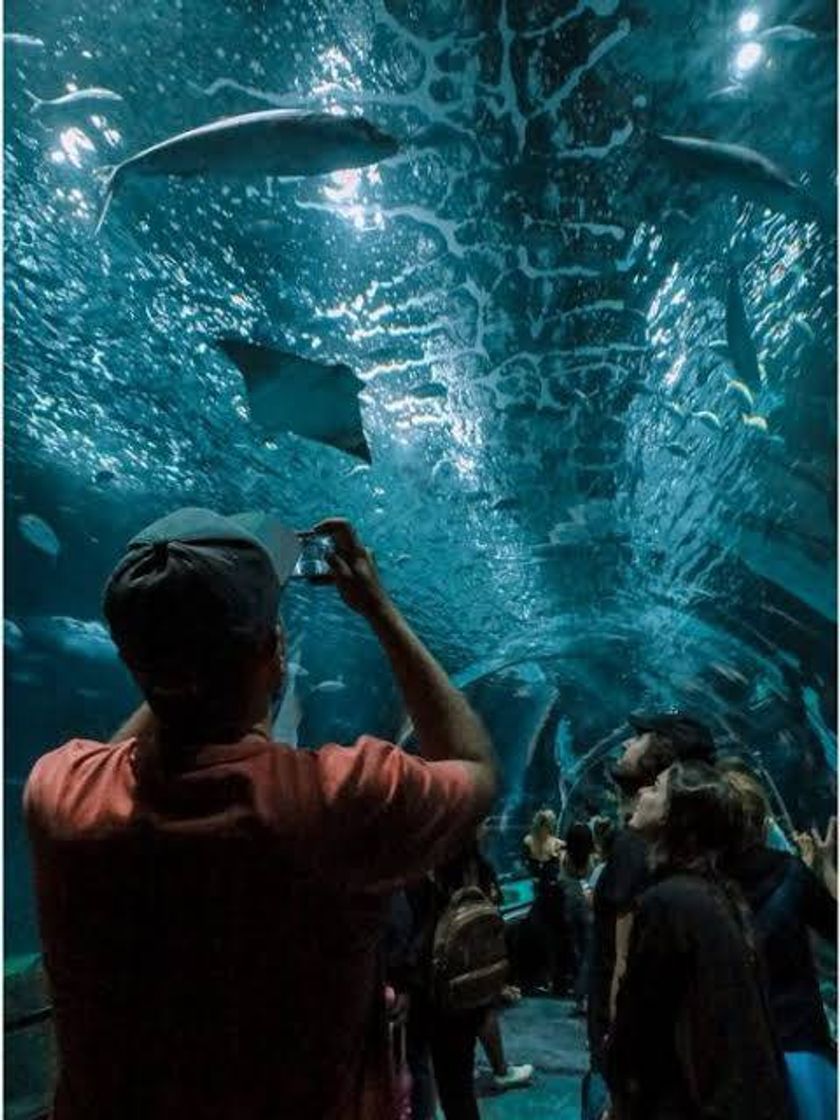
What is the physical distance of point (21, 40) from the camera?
148 inches

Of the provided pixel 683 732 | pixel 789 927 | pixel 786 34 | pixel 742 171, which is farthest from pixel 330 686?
pixel 789 927

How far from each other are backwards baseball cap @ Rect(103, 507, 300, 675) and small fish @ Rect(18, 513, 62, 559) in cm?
848

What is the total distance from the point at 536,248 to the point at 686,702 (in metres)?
9.45

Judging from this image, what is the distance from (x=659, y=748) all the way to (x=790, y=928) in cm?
66

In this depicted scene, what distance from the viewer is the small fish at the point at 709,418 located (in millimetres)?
6349

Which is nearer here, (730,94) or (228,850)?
(228,850)

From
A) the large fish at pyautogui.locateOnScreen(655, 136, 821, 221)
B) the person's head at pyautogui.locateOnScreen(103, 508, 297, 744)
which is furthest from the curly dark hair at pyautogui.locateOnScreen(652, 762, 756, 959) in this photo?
the large fish at pyautogui.locateOnScreen(655, 136, 821, 221)

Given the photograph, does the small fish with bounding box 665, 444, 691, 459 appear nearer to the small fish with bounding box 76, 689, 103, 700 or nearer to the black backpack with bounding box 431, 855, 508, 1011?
the black backpack with bounding box 431, 855, 508, 1011

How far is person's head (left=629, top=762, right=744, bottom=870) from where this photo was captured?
6.60ft

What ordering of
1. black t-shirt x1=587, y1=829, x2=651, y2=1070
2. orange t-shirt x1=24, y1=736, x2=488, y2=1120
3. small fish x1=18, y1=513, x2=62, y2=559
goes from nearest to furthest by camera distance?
orange t-shirt x1=24, y1=736, x2=488, y2=1120 → black t-shirt x1=587, y1=829, x2=651, y2=1070 → small fish x1=18, y1=513, x2=62, y2=559

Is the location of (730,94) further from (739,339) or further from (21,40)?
(21,40)

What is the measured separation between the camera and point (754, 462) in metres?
6.63

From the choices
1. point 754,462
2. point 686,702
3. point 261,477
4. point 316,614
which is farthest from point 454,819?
point 686,702

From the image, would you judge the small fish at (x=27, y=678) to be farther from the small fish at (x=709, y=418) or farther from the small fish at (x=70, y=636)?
the small fish at (x=709, y=418)
